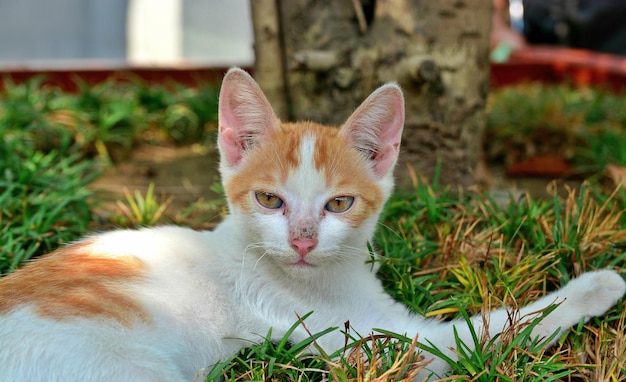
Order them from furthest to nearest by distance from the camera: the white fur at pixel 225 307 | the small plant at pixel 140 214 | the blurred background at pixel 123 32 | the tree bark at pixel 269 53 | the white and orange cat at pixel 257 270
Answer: the blurred background at pixel 123 32, the tree bark at pixel 269 53, the small plant at pixel 140 214, the white and orange cat at pixel 257 270, the white fur at pixel 225 307

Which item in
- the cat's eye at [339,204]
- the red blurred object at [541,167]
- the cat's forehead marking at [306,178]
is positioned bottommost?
the red blurred object at [541,167]

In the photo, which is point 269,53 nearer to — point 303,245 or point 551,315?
point 303,245

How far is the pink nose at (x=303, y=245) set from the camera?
2357mm

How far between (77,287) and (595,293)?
2.04m

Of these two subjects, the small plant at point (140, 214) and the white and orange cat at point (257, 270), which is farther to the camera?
the small plant at point (140, 214)

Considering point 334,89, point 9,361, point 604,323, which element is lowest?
point 604,323

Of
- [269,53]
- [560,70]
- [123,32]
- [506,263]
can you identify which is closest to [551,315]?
A: [506,263]

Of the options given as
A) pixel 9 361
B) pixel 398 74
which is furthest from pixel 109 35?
pixel 9 361

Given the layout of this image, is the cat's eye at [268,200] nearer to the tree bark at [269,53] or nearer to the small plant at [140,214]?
the small plant at [140,214]

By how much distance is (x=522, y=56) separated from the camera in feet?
28.5

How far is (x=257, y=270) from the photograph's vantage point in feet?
8.50

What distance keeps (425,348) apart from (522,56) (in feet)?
23.5

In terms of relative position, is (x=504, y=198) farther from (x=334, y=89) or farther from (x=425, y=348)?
(x=425, y=348)

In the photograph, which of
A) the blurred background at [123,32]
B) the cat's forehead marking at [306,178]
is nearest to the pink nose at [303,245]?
the cat's forehead marking at [306,178]
